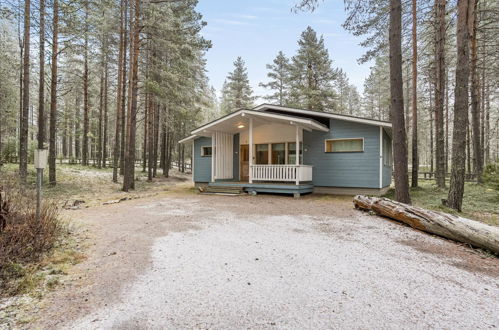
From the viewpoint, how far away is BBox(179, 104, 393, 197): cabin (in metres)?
9.86

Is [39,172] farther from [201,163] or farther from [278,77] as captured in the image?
[278,77]

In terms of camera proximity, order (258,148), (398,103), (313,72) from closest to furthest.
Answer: (398,103), (258,148), (313,72)

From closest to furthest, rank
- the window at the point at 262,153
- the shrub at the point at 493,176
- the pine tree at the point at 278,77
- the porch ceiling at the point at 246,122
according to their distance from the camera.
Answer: the shrub at the point at 493,176
the porch ceiling at the point at 246,122
the window at the point at 262,153
the pine tree at the point at 278,77

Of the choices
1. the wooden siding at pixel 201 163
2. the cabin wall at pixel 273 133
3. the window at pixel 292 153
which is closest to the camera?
the cabin wall at pixel 273 133

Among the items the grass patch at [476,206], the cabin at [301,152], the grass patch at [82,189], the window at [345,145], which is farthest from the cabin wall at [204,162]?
the grass patch at [476,206]

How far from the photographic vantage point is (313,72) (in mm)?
19828

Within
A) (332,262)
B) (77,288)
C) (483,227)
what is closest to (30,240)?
(77,288)

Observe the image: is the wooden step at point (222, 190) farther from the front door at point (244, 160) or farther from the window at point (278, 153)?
the window at point (278, 153)

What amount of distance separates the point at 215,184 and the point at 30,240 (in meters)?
8.21

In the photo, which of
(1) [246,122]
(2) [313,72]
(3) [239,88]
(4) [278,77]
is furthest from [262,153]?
(3) [239,88]

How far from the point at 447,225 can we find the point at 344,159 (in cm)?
611

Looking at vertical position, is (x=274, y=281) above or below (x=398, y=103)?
below

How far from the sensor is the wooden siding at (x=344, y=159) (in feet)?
32.3

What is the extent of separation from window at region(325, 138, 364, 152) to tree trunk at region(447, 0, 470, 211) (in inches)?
152
